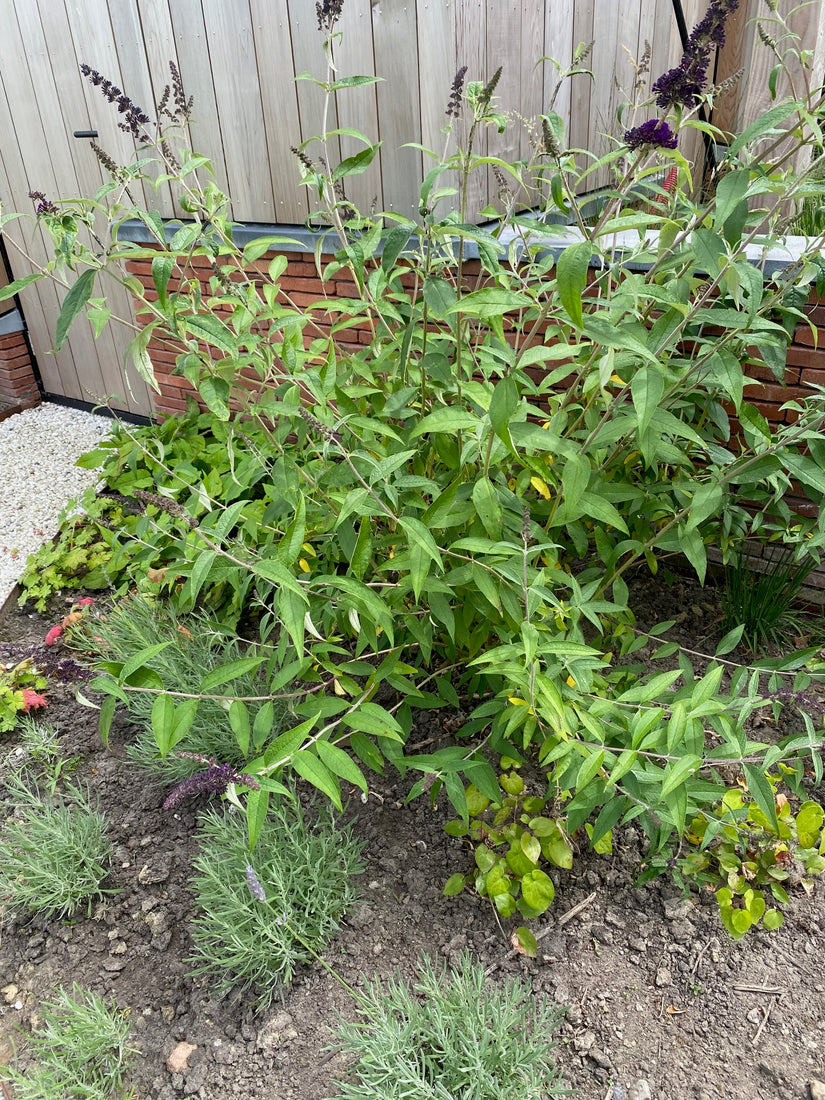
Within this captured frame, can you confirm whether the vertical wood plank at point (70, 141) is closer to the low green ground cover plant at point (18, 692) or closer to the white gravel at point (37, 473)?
the white gravel at point (37, 473)

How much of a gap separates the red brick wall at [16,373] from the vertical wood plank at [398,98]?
10.9ft

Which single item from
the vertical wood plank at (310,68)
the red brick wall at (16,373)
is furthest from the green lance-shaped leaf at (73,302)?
the red brick wall at (16,373)

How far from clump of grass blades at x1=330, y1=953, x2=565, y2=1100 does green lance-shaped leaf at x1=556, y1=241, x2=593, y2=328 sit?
4.23 ft

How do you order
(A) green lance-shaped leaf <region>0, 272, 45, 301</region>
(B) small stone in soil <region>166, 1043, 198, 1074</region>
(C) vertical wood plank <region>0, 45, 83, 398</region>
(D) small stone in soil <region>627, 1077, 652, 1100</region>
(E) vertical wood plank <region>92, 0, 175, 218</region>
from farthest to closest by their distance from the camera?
1. (C) vertical wood plank <region>0, 45, 83, 398</region>
2. (E) vertical wood plank <region>92, 0, 175, 218</region>
3. (B) small stone in soil <region>166, 1043, 198, 1074</region>
4. (D) small stone in soil <region>627, 1077, 652, 1100</region>
5. (A) green lance-shaped leaf <region>0, 272, 45, 301</region>

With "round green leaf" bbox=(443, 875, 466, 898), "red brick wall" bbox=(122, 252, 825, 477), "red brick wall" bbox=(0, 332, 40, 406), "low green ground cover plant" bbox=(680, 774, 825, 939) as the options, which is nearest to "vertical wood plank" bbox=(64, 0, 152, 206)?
"red brick wall" bbox=(122, 252, 825, 477)

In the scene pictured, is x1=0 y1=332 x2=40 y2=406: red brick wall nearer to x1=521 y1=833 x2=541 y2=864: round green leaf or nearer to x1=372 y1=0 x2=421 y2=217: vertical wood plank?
x1=372 y1=0 x2=421 y2=217: vertical wood plank

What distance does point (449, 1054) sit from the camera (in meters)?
1.39

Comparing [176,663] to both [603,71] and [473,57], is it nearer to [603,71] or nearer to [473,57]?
[473,57]

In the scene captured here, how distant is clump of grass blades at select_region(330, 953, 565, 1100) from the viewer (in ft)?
4.50

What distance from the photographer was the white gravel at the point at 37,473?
3516mm

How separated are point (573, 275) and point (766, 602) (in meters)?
1.72

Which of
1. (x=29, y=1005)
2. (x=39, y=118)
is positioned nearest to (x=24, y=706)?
(x=29, y=1005)

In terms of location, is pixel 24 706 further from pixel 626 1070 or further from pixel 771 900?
pixel 771 900

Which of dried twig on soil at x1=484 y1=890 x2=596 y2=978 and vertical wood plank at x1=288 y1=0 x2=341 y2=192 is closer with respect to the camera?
dried twig on soil at x1=484 y1=890 x2=596 y2=978
